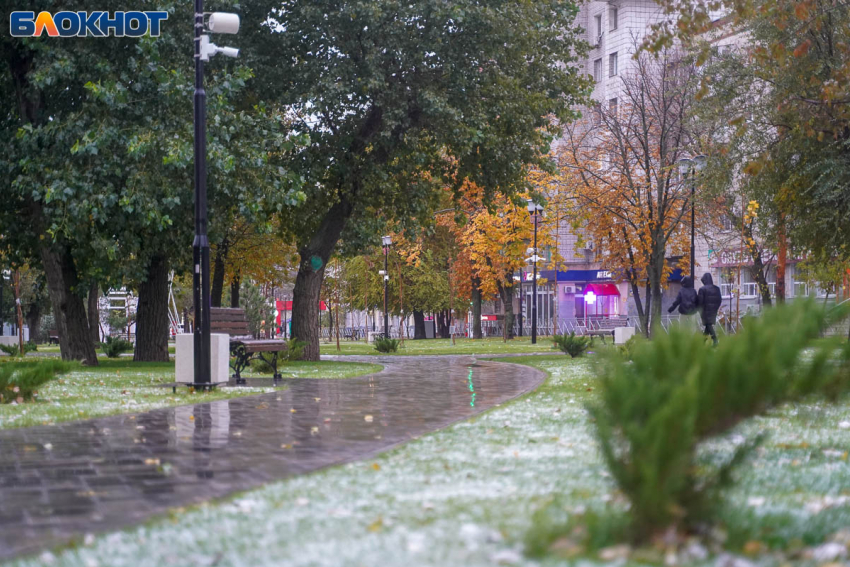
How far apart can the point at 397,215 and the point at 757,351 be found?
2252 centimetres

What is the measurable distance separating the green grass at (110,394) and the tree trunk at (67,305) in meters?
1.41

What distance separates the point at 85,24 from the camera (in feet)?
66.9

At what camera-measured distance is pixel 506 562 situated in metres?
4.04

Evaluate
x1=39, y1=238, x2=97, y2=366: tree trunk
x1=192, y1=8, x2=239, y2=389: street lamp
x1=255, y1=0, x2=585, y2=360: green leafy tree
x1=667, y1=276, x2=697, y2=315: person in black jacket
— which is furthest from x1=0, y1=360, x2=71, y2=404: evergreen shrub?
x1=667, y1=276, x2=697, y2=315: person in black jacket

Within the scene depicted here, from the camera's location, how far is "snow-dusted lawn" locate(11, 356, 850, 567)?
4.33m

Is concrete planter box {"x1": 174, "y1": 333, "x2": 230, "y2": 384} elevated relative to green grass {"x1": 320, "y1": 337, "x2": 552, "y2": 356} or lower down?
elevated

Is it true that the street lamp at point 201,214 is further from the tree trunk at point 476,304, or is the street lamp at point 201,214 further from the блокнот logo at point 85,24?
the tree trunk at point 476,304

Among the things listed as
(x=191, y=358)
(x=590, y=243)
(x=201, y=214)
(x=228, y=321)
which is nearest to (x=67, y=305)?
(x=228, y=321)

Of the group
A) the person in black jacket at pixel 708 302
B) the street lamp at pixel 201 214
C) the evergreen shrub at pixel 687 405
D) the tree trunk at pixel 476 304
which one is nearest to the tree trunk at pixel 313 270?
the person in black jacket at pixel 708 302

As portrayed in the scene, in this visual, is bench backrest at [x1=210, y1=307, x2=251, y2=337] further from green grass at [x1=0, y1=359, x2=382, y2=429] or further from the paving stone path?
the paving stone path

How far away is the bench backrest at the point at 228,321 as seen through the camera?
16.8 meters

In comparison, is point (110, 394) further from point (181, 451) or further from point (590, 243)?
point (590, 243)

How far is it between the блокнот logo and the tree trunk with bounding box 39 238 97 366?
15.6 feet

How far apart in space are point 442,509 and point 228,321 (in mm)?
12348
